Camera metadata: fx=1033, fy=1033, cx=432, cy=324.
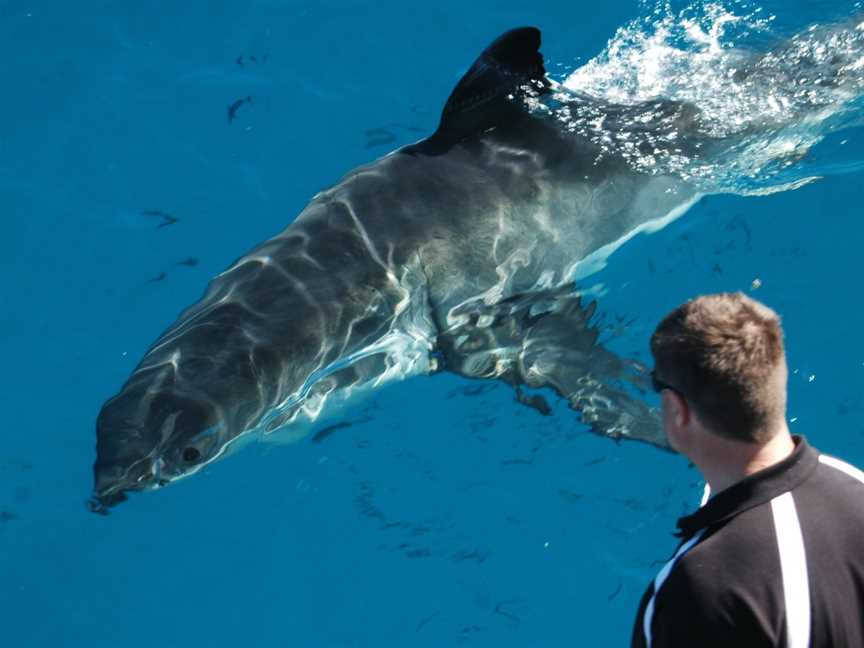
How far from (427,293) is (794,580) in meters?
3.97

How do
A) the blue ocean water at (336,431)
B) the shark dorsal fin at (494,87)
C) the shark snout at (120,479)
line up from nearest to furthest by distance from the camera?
the shark snout at (120,479), the blue ocean water at (336,431), the shark dorsal fin at (494,87)

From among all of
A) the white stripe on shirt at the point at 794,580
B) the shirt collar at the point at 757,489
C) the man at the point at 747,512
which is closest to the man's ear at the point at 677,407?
the man at the point at 747,512

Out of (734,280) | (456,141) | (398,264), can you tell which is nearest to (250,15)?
(456,141)

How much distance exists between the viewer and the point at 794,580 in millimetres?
2580

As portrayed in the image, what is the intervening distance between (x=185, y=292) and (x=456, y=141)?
2539 mm

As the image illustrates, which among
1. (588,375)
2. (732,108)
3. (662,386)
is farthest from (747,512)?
Answer: (732,108)

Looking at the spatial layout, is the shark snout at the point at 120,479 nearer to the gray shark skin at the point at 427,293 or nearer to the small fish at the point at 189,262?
the gray shark skin at the point at 427,293

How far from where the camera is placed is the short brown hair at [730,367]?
8.94 feet

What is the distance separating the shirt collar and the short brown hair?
0.30 ft

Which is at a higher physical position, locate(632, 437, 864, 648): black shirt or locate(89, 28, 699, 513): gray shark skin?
locate(89, 28, 699, 513): gray shark skin

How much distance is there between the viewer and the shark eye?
5.38 meters

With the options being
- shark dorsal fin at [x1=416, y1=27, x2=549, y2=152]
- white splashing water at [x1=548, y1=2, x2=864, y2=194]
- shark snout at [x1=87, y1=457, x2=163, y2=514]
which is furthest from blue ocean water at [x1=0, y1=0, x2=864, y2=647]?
shark dorsal fin at [x1=416, y1=27, x2=549, y2=152]

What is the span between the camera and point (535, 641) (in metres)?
5.91

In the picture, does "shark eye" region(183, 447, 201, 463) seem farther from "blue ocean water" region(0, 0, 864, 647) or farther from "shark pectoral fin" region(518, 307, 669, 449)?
"shark pectoral fin" region(518, 307, 669, 449)
